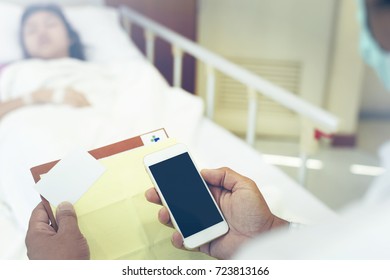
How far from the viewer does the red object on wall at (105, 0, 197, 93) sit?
100cm

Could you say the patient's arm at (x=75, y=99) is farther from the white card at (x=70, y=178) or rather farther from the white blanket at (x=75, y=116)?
the white card at (x=70, y=178)

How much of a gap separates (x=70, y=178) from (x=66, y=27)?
66cm

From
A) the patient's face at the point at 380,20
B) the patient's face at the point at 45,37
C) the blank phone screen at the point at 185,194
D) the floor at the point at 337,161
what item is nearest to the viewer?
the blank phone screen at the point at 185,194

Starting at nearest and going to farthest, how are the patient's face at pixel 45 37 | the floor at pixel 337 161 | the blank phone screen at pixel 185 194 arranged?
the blank phone screen at pixel 185 194 < the floor at pixel 337 161 < the patient's face at pixel 45 37

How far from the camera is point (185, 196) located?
0.42 meters

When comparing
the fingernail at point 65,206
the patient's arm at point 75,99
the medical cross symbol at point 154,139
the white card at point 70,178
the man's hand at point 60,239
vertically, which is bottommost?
the man's hand at point 60,239

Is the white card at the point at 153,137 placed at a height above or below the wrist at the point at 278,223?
above

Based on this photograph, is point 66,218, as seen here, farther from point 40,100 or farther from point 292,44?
point 292,44

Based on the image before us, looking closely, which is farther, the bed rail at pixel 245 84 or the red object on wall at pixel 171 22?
the red object on wall at pixel 171 22

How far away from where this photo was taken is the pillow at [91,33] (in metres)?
1.00

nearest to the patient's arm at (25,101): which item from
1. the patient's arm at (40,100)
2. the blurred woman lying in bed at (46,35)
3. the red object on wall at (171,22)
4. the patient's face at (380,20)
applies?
the patient's arm at (40,100)

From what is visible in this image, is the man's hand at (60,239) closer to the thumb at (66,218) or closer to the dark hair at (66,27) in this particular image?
the thumb at (66,218)

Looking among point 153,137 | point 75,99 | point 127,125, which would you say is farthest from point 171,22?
point 153,137

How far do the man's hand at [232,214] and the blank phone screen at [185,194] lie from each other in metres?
0.01
